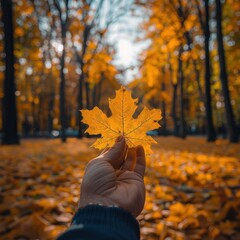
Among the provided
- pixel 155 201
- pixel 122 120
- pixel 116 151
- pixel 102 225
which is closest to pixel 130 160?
pixel 116 151

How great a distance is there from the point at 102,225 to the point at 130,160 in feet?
1.76

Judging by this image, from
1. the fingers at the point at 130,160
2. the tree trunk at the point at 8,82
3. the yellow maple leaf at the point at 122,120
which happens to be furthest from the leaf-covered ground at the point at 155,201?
the tree trunk at the point at 8,82

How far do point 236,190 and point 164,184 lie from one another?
87cm

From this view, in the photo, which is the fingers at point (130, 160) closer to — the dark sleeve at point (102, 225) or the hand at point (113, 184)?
the hand at point (113, 184)

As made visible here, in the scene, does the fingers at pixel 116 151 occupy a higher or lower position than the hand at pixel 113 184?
higher

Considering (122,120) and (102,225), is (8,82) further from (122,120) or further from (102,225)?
(102,225)

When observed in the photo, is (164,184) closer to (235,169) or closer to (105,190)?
(235,169)

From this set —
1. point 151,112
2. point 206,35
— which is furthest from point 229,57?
point 151,112

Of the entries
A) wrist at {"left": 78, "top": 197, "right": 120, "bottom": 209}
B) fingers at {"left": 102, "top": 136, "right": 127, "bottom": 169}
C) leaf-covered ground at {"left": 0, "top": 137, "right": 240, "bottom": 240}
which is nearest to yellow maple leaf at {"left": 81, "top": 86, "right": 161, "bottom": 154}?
fingers at {"left": 102, "top": 136, "right": 127, "bottom": 169}

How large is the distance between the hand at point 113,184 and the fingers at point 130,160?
0.04m

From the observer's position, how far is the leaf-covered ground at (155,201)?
226 centimetres

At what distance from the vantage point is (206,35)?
9.85 m

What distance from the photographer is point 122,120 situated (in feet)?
3.99

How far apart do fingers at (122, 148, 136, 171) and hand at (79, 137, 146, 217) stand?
36mm
